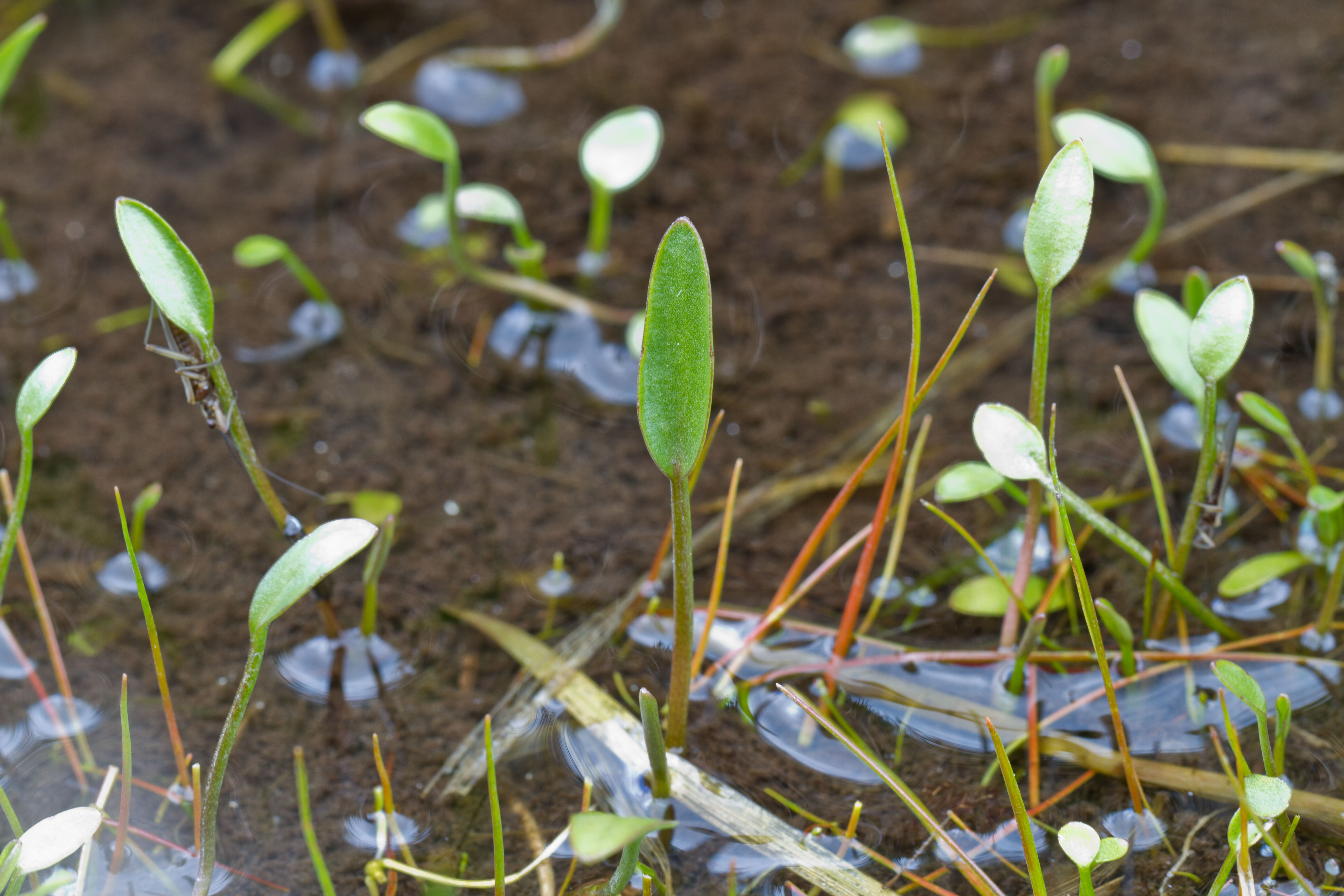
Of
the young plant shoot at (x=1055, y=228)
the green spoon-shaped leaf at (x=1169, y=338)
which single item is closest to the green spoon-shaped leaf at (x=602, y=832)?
the young plant shoot at (x=1055, y=228)

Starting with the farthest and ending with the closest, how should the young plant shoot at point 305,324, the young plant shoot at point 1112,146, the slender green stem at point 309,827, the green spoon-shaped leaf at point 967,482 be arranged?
the young plant shoot at point 305,324 → the young plant shoot at point 1112,146 → the green spoon-shaped leaf at point 967,482 → the slender green stem at point 309,827

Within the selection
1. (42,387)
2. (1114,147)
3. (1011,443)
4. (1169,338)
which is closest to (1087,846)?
(1011,443)

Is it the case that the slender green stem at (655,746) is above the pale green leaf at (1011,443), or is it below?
below

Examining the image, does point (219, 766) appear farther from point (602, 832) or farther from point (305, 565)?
point (602, 832)

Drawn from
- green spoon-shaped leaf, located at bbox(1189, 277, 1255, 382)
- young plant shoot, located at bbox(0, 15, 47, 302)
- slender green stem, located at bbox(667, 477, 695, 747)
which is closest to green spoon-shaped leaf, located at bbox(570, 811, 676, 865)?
slender green stem, located at bbox(667, 477, 695, 747)

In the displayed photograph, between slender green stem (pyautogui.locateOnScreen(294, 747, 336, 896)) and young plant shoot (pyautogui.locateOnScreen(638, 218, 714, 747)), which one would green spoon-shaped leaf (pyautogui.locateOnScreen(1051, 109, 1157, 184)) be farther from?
slender green stem (pyautogui.locateOnScreen(294, 747, 336, 896))

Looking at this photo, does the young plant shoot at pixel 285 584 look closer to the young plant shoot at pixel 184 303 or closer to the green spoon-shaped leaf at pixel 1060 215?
the young plant shoot at pixel 184 303

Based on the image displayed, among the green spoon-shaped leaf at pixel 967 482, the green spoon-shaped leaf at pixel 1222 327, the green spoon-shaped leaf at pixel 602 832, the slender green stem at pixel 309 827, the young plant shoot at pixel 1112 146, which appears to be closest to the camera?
the green spoon-shaped leaf at pixel 602 832

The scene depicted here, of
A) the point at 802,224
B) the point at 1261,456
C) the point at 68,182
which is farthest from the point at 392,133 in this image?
the point at 1261,456

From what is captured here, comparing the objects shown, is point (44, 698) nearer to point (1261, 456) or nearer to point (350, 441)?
point (350, 441)
